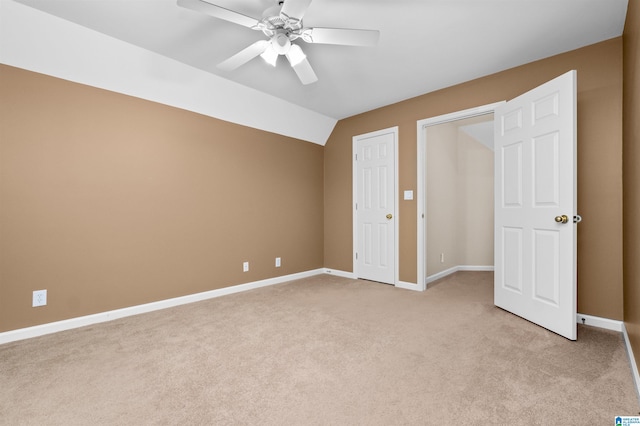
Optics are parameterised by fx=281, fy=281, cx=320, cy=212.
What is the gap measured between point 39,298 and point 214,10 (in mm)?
2643

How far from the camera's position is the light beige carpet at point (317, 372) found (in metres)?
1.42

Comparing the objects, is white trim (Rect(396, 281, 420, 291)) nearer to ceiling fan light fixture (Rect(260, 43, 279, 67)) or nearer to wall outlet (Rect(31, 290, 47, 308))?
ceiling fan light fixture (Rect(260, 43, 279, 67))

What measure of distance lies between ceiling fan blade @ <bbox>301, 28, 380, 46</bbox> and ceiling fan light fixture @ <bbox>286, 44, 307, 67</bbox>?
0.46 feet

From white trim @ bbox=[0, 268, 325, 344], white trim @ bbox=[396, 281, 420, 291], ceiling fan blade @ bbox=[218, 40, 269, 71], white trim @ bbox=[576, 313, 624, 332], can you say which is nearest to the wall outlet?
white trim @ bbox=[0, 268, 325, 344]

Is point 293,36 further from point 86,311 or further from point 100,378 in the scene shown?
point 86,311

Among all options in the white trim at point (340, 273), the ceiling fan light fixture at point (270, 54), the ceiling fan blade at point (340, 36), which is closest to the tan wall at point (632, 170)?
the ceiling fan blade at point (340, 36)

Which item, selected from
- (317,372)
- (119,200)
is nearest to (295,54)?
(119,200)

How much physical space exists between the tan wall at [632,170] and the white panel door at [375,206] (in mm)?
2234

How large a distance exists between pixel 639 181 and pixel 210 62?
11.6ft

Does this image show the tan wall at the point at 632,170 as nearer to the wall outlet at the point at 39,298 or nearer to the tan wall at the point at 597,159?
the tan wall at the point at 597,159

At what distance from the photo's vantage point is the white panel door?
4.03 metres

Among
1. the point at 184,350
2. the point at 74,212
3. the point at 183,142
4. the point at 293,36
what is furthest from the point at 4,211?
the point at 293,36

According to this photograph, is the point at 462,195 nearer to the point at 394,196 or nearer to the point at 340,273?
the point at 394,196

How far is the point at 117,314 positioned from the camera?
2713 millimetres
